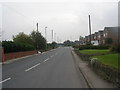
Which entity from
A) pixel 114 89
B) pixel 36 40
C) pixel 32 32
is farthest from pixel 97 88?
→ pixel 32 32

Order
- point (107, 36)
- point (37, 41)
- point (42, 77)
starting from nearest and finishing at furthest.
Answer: point (42, 77) → point (107, 36) → point (37, 41)

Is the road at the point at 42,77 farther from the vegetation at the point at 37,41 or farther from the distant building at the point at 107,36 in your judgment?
the vegetation at the point at 37,41

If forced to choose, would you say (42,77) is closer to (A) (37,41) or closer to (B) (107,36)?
(A) (37,41)

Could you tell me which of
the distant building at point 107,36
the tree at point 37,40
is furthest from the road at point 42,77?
the tree at point 37,40

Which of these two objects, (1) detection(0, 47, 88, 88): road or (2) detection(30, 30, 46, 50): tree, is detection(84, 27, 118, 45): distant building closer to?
(1) detection(0, 47, 88, 88): road

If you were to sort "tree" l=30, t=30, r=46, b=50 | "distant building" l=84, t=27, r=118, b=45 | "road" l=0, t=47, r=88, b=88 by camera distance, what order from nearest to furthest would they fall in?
1. "road" l=0, t=47, r=88, b=88
2. "distant building" l=84, t=27, r=118, b=45
3. "tree" l=30, t=30, r=46, b=50

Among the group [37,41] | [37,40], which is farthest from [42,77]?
[37,41]

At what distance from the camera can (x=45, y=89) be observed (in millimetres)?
8305

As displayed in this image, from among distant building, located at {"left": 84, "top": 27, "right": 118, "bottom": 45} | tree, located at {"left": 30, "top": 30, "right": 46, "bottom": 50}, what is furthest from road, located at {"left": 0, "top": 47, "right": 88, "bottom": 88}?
tree, located at {"left": 30, "top": 30, "right": 46, "bottom": 50}

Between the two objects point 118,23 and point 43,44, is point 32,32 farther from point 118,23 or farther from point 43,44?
point 118,23

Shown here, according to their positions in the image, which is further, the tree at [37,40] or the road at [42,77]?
the tree at [37,40]

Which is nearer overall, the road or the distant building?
the road

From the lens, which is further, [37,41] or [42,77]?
[37,41]

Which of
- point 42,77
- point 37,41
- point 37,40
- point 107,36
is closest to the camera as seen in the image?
point 42,77
